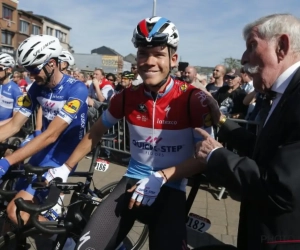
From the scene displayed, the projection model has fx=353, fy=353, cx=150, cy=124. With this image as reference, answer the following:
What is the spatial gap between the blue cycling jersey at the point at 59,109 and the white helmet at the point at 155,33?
1.14 m

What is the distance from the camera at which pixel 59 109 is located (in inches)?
136

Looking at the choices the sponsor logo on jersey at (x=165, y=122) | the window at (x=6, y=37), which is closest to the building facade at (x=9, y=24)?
the window at (x=6, y=37)

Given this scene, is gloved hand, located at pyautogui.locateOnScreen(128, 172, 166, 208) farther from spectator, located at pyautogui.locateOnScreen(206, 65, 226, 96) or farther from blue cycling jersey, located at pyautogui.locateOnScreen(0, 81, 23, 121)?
spectator, located at pyautogui.locateOnScreen(206, 65, 226, 96)

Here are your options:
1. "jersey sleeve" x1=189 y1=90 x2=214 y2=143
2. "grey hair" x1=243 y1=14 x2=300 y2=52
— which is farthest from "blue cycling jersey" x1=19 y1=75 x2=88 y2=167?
"grey hair" x1=243 y1=14 x2=300 y2=52

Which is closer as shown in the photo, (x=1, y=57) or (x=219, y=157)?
(x=219, y=157)

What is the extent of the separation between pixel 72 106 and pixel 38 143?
471mm

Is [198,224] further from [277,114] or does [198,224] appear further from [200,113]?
[277,114]

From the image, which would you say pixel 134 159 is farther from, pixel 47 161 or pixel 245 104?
pixel 245 104

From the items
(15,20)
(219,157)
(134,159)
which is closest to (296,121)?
(219,157)

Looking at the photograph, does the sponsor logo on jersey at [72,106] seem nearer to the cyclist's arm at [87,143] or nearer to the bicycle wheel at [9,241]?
the cyclist's arm at [87,143]

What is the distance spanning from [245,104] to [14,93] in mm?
4132

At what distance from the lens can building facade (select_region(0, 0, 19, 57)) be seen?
2144 inches

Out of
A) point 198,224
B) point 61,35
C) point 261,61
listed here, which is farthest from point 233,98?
point 61,35

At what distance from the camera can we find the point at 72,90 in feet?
11.2
